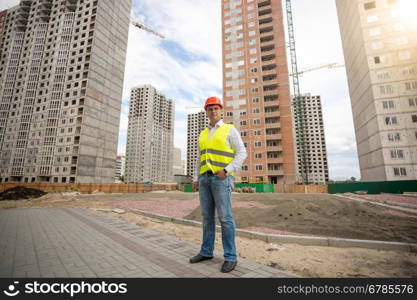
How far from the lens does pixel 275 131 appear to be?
50438 millimetres

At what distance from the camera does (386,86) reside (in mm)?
34031

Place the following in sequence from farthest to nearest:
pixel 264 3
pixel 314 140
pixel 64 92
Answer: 1. pixel 314 140
2. pixel 264 3
3. pixel 64 92

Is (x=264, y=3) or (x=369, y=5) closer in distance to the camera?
(x=369, y=5)

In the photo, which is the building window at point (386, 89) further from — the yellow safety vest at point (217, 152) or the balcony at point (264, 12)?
the yellow safety vest at point (217, 152)

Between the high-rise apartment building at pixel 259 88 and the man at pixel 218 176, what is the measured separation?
4634cm

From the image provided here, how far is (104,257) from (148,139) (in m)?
119

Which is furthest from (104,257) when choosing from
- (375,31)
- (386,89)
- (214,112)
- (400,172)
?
(375,31)

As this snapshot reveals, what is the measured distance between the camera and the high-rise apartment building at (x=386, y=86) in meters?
31.6

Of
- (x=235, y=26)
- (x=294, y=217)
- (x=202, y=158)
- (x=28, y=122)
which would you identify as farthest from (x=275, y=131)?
(x=28, y=122)

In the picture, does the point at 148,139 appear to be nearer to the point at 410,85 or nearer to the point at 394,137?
the point at 394,137

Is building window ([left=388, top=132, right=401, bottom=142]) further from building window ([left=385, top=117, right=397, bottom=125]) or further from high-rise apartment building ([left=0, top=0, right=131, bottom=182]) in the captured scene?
high-rise apartment building ([left=0, top=0, right=131, bottom=182])

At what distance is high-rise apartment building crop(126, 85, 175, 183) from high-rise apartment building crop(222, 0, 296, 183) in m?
73.2

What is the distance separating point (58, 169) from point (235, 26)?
63305 mm

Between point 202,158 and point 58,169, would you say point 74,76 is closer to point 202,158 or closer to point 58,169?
point 58,169
